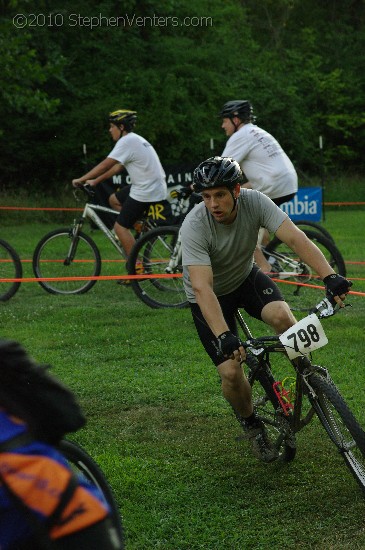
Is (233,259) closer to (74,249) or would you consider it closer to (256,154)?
(256,154)

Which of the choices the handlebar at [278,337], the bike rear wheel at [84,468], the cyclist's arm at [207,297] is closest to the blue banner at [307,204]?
the cyclist's arm at [207,297]

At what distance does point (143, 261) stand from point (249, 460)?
558cm

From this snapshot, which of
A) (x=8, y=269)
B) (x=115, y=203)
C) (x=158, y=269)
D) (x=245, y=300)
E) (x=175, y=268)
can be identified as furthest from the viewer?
(x=115, y=203)

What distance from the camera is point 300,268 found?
406 inches

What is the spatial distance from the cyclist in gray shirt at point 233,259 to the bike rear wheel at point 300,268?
460cm

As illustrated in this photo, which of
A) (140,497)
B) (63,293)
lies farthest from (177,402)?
(63,293)

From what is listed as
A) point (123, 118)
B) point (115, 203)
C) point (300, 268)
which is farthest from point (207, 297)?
point (115, 203)

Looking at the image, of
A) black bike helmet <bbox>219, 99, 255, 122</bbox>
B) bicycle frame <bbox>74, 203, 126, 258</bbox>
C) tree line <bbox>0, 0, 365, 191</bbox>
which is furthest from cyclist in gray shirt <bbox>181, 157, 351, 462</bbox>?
tree line <bbox>0, 0, 365, 191</bbox>

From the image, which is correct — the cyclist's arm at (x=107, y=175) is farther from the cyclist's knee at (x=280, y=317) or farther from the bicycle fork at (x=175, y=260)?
the cyclist's knee at (x=280, y=317)

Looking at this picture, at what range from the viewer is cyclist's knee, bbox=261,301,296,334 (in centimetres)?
532

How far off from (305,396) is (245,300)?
2.34ft

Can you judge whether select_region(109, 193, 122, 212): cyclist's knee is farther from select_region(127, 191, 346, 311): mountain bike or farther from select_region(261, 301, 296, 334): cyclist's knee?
select_region(261, 301, 296, 334): cyclist's knee

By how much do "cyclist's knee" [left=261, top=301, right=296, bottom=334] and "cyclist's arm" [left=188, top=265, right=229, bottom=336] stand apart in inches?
16.8

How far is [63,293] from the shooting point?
11875mm
